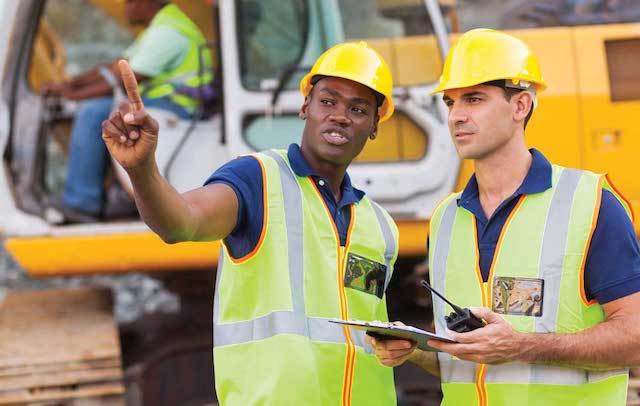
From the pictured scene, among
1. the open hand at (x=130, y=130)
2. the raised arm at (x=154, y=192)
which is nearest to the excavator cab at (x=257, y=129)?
the raised arm at (x=154, y=192)

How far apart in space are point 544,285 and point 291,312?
702 millimetres

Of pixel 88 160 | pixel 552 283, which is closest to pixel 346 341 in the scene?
pixel 552 283

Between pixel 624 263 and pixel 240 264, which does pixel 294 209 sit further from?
pixel 624 263

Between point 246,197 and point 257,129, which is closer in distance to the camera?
point 246,197

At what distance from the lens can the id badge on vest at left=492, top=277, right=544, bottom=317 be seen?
3.29 metres

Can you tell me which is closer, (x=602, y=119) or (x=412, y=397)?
(x=602, y=119)

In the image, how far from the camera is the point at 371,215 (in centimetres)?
383

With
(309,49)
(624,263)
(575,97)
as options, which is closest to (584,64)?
(575,97)

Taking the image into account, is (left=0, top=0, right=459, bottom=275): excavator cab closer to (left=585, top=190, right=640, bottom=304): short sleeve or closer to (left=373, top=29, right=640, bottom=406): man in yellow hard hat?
(left=373, top=29, right=640, bottom=406): man in yellow hard hat

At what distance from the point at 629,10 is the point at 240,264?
12.6ft

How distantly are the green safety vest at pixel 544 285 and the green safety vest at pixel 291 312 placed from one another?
0.29 m

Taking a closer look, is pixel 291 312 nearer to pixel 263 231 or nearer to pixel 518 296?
pixel 263 231

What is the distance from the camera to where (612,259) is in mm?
3213

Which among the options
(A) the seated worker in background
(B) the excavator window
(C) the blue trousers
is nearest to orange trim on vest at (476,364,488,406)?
(A) the seated worker in background
